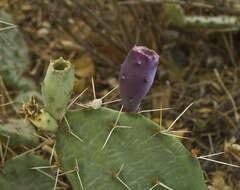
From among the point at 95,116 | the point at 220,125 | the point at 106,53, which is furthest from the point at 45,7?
the point at 220,125

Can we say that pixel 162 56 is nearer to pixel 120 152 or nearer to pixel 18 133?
pixel 18 133

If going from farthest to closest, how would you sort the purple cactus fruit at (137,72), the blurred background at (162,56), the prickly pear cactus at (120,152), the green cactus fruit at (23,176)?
the blurred background at (162,56) → the green cactus fruit at (23,176) → the prickly pear cactus at (120,152) → the purple cactus fruit at (137,72)

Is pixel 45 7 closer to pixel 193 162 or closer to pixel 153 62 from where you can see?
pixel 153 62

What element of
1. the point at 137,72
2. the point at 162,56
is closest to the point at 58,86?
the point at 137,72

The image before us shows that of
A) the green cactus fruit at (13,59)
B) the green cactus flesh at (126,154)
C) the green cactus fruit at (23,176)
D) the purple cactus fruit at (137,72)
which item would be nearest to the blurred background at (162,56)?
the green cactus fruit at (13,59)

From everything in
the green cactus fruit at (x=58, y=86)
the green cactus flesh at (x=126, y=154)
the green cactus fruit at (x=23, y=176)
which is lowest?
the green cactus fruit at (x=23, y=176)

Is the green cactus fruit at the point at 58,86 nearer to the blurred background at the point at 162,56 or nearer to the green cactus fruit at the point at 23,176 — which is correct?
the green cactus fruit at the point at 23,176
